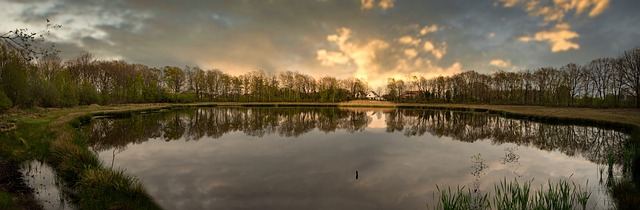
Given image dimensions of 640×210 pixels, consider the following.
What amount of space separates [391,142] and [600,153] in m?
12.2

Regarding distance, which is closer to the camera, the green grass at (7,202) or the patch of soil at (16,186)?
the green grass at (7,202)

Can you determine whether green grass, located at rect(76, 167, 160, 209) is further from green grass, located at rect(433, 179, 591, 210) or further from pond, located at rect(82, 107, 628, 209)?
green grass, located at rect(433, 179, 591, 210)

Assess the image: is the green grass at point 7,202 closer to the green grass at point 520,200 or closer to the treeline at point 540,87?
the green grass at point 520,200

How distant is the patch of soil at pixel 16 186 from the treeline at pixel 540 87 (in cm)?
7124

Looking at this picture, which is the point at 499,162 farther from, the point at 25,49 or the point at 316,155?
the point at 25,49

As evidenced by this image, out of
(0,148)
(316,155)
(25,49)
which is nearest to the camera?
(25,49)

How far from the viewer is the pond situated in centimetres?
1009

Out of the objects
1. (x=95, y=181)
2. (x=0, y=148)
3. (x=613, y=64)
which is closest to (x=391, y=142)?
(x=95, y=181)

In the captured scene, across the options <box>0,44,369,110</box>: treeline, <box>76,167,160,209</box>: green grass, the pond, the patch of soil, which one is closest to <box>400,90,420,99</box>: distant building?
<box>0,44,369,110</box>: treeline

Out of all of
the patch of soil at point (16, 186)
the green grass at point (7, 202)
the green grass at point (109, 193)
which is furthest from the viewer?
the green grass at point (109, 193)

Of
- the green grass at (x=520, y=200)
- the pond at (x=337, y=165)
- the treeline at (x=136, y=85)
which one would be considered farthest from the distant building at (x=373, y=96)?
the green grass at (x=520, y=200)

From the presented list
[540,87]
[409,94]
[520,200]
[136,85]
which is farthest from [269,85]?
[520,200]

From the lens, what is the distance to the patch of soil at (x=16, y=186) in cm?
817

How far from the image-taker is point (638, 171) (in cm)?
1238
